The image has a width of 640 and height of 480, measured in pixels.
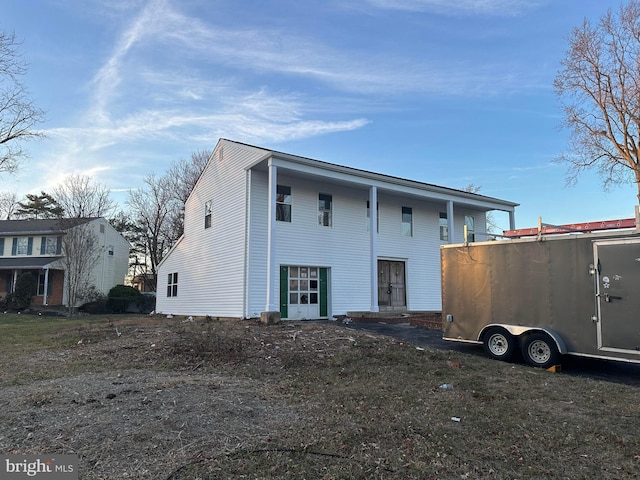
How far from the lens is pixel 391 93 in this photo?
16.1 m

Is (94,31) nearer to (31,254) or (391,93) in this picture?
(391,93)

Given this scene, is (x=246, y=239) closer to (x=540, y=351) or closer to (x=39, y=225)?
(x=540, y=351)

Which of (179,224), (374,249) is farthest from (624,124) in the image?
(179,224)

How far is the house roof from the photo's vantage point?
47.1ft

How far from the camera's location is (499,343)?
29.8 feet

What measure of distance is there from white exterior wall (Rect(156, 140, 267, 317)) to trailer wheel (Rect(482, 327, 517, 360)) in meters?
8.42

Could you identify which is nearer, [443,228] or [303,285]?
[303,285]

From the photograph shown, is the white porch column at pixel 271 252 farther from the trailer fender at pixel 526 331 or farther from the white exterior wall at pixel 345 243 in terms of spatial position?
the trailer fender at pixel 526 331

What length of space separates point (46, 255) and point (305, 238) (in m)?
26.2

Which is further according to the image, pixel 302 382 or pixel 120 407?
pixel 302 382

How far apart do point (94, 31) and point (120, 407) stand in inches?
472

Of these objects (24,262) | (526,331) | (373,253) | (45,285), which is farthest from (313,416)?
(24,262)

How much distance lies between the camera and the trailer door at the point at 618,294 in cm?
714

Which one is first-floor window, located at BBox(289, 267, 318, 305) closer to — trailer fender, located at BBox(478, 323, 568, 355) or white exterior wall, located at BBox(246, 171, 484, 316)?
white exterior wall, located at BBox(246, 171, 484, 316)
